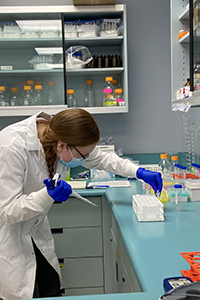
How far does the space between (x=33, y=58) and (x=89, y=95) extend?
1.97 ft

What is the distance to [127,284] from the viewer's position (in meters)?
1.57

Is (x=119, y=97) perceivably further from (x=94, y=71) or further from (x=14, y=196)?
(x=14, y=196)

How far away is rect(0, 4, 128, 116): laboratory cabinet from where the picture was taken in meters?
2.68

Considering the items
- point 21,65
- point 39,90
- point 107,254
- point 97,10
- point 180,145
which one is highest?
point 97,10

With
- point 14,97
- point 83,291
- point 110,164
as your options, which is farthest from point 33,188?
point 14,97

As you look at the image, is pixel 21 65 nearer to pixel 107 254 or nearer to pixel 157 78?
pixel 157 78

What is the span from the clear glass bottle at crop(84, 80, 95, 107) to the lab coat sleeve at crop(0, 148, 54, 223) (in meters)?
1.60

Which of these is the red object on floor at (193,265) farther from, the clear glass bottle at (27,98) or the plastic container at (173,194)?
the clear glass bottle at (27,98)

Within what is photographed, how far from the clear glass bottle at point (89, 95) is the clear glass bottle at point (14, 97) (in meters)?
0.61

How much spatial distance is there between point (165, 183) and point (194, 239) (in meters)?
0.87

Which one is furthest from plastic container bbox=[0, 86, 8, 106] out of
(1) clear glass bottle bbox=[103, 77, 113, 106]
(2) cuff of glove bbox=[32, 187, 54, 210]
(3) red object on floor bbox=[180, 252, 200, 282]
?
(3) red object on floor bbox=[180, 252, 200, 282]

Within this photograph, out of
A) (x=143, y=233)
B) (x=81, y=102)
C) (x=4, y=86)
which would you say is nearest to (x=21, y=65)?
(x=4, y=86)

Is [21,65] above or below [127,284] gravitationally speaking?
above

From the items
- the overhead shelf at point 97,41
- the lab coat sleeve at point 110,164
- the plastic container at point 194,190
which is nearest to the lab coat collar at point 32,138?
the lab coat sleeve at point 110,164
